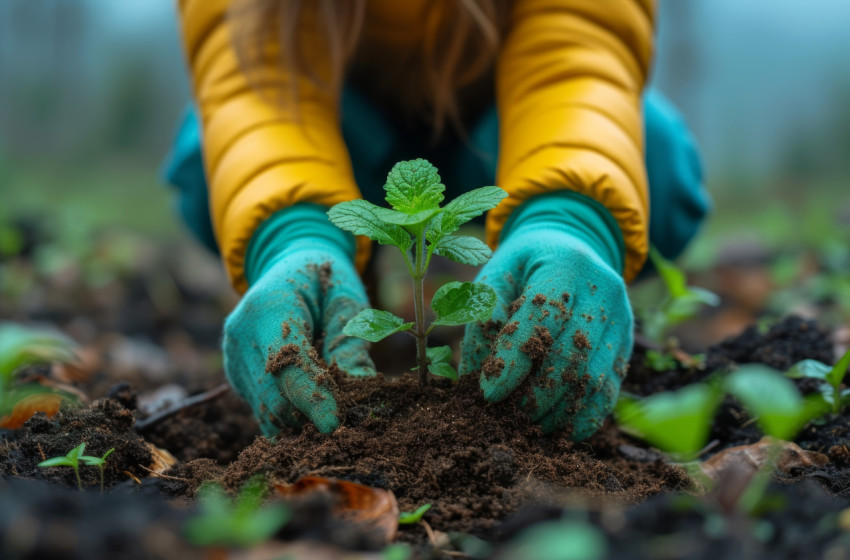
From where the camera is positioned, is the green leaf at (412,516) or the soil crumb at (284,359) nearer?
the green leaf at (412,516)

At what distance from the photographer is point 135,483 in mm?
1140

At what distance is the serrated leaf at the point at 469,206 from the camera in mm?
1075

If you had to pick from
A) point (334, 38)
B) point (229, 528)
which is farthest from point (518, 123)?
point (229, 528)

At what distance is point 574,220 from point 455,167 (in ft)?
3.75

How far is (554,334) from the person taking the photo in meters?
1.24

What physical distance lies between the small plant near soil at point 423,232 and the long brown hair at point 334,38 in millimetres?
881

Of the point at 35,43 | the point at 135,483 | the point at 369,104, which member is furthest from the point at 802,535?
the point at 35,43

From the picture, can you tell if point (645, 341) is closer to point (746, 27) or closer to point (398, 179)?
point (398, 179)

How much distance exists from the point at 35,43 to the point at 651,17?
19.6 feet

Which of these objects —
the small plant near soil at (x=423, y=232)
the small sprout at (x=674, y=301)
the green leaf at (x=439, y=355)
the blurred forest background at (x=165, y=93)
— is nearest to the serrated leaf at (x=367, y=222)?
the small plant near soil at (x=423, y=232)

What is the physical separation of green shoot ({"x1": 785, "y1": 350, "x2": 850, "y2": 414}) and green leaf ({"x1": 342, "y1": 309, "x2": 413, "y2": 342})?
0.75 metres

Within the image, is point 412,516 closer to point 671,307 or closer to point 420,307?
point 420,307

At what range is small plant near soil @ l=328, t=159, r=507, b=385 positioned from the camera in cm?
109

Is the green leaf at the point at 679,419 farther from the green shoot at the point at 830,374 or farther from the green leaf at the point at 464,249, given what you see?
the green shoot at the point at 830,374
